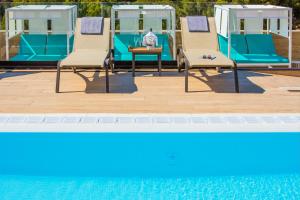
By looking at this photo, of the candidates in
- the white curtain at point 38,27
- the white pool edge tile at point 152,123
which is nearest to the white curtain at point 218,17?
the white curtain at point 38,27

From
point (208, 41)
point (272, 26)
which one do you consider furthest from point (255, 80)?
point (272, 26)

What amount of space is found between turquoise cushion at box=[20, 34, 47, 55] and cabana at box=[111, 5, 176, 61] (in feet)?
3.70

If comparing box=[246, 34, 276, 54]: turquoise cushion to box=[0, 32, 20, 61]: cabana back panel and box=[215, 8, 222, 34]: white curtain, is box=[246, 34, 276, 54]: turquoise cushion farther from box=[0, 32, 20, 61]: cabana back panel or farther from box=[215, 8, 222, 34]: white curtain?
box=[0, 32, 20, 61]: cabana back panel

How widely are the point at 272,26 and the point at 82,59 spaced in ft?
11.9

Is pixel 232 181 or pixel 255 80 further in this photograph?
pixel 255 80

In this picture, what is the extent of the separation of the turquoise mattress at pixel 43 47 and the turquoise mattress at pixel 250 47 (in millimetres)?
2518

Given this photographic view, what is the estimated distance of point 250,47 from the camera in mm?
8547

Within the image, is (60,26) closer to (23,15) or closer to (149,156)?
(23,15)

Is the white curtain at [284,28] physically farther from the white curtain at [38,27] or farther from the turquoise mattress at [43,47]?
the white curtain at [38,27]

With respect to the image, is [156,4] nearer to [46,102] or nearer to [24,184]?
[46,102]

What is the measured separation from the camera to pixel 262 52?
28.0 ft

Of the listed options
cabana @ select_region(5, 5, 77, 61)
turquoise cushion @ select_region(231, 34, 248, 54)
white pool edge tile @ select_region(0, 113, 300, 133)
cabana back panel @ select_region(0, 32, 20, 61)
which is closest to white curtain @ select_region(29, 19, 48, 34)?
cabana @ select_region(5, 5, 77, 61)

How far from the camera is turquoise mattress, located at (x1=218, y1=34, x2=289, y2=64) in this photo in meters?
8.42

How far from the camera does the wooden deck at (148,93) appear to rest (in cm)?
550
